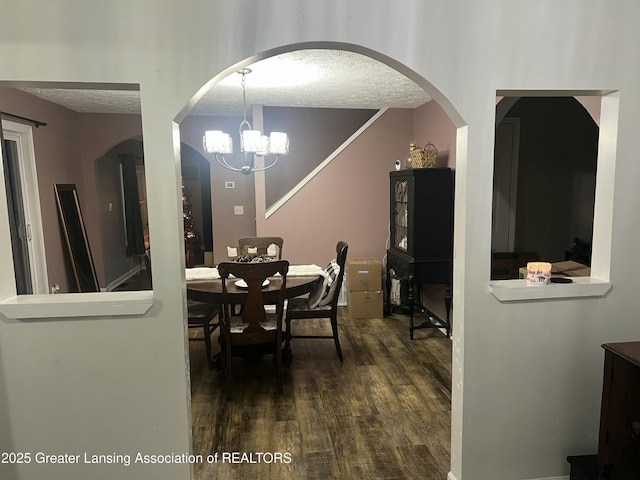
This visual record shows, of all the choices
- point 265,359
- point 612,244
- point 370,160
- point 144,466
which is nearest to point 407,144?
point 370,160

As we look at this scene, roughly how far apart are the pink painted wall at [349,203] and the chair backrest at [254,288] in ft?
6.91

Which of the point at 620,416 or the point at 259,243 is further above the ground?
the point at 259,243

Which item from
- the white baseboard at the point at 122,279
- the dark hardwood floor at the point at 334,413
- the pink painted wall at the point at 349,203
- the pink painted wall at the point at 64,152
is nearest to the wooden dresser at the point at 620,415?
the dark hardwood floor at the point at 334,413

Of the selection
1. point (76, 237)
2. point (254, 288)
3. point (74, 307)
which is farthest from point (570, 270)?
point (76, 237)

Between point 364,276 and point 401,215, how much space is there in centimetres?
78

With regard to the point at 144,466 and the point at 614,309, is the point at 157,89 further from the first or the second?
the point at 614,309

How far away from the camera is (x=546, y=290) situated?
6.50 feet

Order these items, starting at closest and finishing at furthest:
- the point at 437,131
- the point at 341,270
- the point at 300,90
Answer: the point at 341,270
the point at 300,90
the point at 437,131

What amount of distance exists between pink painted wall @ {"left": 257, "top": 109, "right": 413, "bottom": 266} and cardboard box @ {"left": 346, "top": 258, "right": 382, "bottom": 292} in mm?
518

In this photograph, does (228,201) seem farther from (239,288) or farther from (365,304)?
(239,288)

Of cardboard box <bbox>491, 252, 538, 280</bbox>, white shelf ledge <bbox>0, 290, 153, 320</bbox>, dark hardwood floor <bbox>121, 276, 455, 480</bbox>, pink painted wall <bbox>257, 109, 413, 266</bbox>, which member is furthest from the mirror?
cardboard box <bbox>491, 252, 538, 280</bbox>

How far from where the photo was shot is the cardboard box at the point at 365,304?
478 cm

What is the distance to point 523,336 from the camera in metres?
2.01

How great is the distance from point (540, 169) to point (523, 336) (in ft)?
8.73
